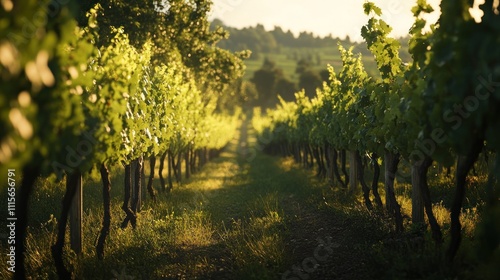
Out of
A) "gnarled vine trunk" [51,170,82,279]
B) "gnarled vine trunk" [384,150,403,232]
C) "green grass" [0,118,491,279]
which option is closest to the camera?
"gnarled vine trunk" [51,170,82,279]

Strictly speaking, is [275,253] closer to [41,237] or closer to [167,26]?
[41,237]

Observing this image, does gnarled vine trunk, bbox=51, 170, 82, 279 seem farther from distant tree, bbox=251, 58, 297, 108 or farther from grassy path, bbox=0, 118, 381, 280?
distant tree, bbox=251, 58, 297, 108

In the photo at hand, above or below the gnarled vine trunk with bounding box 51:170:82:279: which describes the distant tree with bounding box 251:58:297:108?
above

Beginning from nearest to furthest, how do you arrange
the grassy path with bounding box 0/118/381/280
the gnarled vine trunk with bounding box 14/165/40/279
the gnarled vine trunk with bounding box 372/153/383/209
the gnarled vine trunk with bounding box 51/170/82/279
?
1. the gnarled vine trunk with bounding box 14/165/40/279
2. the gnarled vine trunk with bounding box 51/170/82/279
3. the grassy path with bounding box 0/118/381/280
4. the gnarled vine trunk with bounding box 372/153/383/209

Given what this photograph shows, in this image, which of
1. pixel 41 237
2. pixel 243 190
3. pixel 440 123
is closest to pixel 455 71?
pixel 440 123

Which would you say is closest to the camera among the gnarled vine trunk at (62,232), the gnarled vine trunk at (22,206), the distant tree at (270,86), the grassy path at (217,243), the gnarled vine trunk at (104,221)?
the gnarled vine trunk at (22,206)

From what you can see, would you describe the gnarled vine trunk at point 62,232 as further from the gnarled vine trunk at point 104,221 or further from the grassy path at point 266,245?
the grassy path at point 266,245

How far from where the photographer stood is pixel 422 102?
5770 mm

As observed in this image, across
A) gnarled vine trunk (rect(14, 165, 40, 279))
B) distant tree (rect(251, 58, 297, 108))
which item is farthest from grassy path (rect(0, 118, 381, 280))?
distant tree (rect(251, 58, 297, 108))

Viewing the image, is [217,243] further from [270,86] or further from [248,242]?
[270,86]

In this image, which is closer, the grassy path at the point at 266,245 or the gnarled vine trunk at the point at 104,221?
the grassy path at the point at 266,245

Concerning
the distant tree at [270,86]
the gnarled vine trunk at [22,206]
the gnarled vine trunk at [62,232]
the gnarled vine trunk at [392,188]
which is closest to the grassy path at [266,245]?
the gnarled vine trunk at [392,188]

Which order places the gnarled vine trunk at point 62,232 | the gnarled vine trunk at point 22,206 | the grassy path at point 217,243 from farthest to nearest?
the grassy path at point 217,243 < the gnarled vine trunk at point 62,232 < the gnarled vine trunk at point 22,206

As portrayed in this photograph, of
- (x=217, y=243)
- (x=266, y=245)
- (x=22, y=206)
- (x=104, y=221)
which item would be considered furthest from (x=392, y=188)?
(x=22, y=206)
